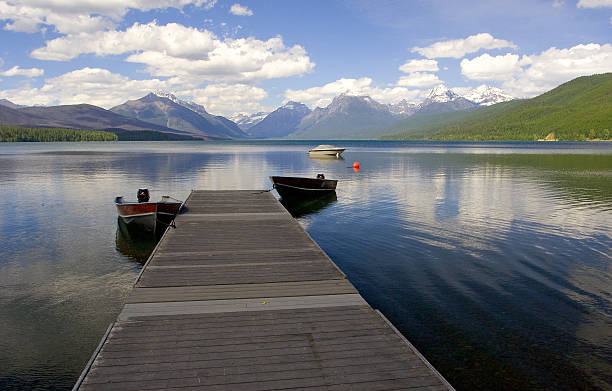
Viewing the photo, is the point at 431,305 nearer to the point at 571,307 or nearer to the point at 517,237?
the point at 571,307

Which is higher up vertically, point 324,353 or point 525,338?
point 324,353

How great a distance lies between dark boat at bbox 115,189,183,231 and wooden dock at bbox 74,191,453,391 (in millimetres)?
8062

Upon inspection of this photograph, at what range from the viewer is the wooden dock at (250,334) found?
7.22 metres

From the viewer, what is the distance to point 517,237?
73.5 ft

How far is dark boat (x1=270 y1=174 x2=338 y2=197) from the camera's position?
1462 inches

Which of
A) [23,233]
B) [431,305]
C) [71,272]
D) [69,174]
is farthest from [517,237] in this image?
[69,174]

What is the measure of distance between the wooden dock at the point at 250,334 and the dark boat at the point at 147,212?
8.06 meters

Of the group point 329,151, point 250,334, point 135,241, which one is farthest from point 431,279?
point 329,151

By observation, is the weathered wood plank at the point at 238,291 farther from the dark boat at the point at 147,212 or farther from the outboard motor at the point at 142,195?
the outboard motor at the point at 142,195

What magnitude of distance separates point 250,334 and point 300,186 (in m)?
29.4

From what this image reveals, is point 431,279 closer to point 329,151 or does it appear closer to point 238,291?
point 238,291

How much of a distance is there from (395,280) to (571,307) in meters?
5.97

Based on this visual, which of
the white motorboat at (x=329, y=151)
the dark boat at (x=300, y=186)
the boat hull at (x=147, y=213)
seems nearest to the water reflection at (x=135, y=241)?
the boat hull at (x=147, y=213)

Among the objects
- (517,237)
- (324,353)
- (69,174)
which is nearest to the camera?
(324,353)
